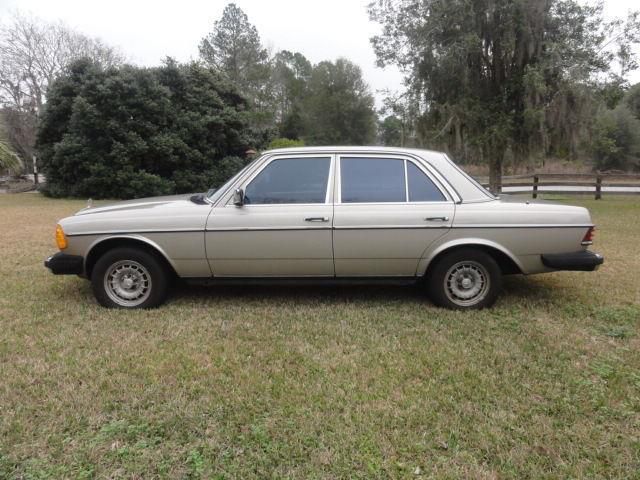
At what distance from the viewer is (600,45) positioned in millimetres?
13844

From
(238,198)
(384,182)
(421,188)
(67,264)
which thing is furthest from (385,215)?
(67,264)

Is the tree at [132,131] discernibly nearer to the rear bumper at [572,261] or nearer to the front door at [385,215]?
the front door at [385,215]

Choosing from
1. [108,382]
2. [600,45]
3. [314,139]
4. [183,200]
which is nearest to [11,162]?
[183,200]

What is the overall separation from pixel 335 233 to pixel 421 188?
969 mm

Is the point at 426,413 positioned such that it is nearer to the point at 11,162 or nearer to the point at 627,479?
the point at 627,479

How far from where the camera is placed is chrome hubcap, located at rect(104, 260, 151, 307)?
4.35m

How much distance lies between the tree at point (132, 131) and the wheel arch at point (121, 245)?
1449 cm

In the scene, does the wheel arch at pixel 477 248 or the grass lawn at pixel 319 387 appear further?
the wheel arch at pixel 477 248

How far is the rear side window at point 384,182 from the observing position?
4262 mm

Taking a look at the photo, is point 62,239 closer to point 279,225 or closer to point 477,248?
point 279,225

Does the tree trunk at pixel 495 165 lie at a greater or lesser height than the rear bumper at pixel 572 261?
greater

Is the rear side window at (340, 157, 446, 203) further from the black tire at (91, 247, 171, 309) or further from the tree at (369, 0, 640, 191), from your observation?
the tree at (369, 0, 640, 191)

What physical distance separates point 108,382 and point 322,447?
1607 millimetres

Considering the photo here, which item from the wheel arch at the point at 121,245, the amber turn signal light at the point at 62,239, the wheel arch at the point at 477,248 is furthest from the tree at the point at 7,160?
the wheel arch at the point at 477,248
